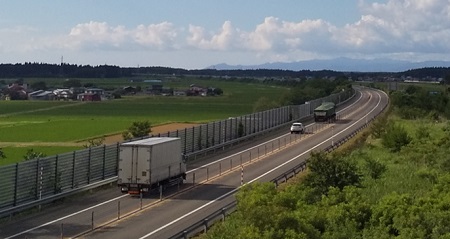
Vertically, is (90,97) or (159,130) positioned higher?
(159,130)

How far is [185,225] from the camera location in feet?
90.8

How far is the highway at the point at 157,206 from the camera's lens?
26586 millimetres

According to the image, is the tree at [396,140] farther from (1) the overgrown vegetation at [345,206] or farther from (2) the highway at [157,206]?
(1) the overgrown vegetation at [345,206]

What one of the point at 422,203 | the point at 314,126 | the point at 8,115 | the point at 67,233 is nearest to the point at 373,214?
the point at 422,203

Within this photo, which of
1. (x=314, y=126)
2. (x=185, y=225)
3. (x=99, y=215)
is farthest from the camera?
(x=314, y=126)

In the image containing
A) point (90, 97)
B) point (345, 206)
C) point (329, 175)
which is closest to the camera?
point (345, 206)

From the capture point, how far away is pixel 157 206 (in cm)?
3200

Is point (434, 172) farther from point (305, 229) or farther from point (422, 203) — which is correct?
point (305, 229)

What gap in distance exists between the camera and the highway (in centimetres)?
2659

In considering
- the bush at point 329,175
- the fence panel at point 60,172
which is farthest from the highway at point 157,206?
the bush at point 329,175

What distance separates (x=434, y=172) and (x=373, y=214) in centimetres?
1687

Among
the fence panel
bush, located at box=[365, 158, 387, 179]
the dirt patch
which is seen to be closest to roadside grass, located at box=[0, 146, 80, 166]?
the dirt patch

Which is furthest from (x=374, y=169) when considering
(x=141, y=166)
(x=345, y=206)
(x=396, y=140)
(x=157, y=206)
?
(x=396, y=140)

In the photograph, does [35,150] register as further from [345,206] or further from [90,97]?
[90,97]
